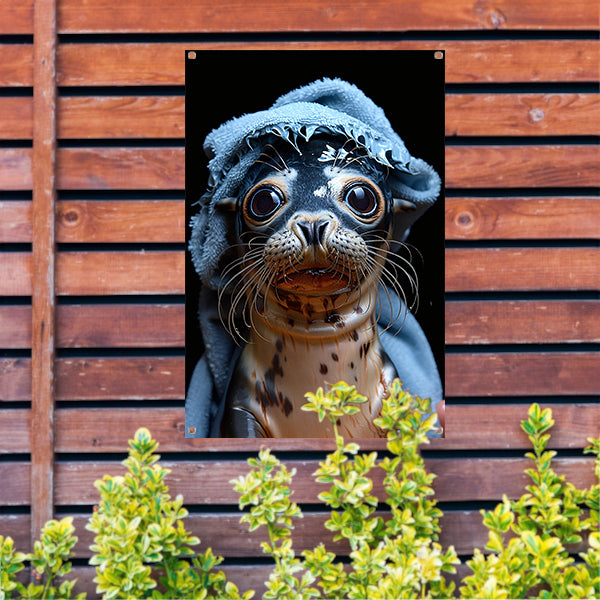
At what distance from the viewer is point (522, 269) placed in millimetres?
2186

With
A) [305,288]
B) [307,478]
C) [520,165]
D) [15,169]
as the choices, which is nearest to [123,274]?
[15,169]

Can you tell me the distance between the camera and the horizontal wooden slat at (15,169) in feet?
7.17

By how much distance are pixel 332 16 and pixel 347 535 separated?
1642 millimetres

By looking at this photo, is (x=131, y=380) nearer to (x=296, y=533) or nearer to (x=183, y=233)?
(x=183, y=233)

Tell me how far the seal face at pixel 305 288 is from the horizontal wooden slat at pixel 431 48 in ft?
1.29

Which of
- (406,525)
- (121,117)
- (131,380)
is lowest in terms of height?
(406,525)

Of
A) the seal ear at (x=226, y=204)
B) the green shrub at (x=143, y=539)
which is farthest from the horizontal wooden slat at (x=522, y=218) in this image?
the green shrub at (x=143, y=539)

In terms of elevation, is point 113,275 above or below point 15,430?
above

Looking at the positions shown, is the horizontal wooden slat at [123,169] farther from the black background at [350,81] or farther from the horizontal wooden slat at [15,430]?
the horizontal wooden slat at [15,430]

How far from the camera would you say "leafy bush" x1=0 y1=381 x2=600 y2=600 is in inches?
75.3

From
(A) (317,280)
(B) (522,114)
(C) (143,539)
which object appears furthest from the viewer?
(B) (522,114)

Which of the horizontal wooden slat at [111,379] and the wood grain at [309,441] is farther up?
the horizontal wooden slat at [111,379]

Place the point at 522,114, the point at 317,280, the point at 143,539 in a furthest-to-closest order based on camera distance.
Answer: the point at 522,114, the point at 317,280, the point at 143,539

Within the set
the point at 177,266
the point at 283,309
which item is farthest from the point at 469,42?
the point at 177,266
